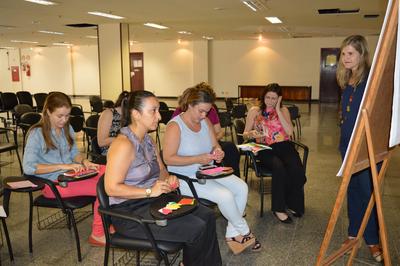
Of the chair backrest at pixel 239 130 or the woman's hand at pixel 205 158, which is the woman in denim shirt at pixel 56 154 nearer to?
the woman's hand at pixel 205 158

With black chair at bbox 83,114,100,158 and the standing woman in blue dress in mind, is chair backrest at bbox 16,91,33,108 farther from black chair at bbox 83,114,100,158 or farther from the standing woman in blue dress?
the standing woman in blue dress

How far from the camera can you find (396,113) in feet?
5.24

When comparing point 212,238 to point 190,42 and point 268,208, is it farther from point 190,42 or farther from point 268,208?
point 190,42

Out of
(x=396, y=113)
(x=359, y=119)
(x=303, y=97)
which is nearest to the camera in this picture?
(x=396, y=113)

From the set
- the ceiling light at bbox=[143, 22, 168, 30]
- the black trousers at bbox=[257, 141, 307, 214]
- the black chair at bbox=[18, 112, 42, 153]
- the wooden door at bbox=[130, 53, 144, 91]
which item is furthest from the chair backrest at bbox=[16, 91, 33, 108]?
the wooden door at bbox=[130, 53, 144, 91]

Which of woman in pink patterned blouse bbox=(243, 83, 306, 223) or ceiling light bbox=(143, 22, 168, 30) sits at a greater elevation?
ceiling light bbox=(143, 22, 168, 30)

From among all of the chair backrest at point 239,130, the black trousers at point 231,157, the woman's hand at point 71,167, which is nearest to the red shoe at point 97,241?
the woman's hand at point 71,167

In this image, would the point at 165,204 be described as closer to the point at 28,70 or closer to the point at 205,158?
the point at 205,158

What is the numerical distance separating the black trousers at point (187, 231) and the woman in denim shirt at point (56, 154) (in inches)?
30.6

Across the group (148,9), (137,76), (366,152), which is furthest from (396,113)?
(137,76)

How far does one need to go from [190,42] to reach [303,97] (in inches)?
240

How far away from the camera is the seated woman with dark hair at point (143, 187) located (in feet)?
7.00

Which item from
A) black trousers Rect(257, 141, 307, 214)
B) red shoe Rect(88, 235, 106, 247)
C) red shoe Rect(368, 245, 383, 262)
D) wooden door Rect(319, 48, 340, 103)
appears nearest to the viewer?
red shoe Rect(368, 245, 383, 262)

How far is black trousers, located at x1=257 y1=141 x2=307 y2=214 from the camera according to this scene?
350 centimetres
